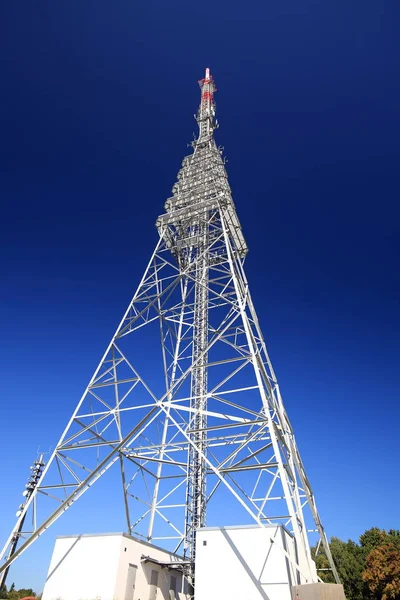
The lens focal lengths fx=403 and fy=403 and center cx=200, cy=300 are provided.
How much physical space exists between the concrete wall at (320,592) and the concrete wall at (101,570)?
650cm

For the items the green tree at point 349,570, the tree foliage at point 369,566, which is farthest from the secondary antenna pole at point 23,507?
the green tree at point 349,570

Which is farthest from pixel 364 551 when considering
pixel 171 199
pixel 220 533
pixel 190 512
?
pixel 171 199

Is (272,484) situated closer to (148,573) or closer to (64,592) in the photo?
(148,573)

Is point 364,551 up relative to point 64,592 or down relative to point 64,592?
up

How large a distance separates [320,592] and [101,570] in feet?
25.4

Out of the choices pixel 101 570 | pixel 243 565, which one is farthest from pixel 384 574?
pixel 101 570

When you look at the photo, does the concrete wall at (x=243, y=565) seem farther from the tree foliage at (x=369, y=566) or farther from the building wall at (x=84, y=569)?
the tree foliage at (x=369, y=566)

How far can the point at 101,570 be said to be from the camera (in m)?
13.7

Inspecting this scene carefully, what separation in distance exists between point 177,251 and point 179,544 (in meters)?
15.0

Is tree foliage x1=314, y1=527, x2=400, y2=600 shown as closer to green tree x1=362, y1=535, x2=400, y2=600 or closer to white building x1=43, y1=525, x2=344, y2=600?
green tree x1=362, y1=535, x2=400, y2=600

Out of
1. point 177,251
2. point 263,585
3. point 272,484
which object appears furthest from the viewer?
point 177,251

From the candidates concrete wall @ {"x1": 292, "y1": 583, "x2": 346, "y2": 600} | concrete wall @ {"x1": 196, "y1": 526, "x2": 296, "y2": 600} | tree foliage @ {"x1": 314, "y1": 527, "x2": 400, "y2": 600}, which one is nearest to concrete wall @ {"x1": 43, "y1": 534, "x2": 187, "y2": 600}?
concrete wall @ {"x1": 196, "y1": 526, "x2": 296, "y2": 600}

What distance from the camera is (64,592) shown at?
13.9m

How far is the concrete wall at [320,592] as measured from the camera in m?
9.72
